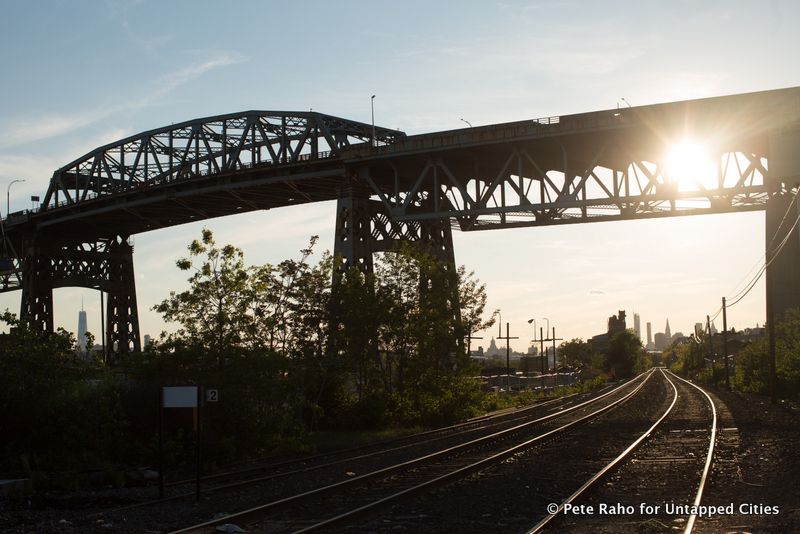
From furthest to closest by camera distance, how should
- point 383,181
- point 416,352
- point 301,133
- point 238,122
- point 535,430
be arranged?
point 238,122
point 301,133
point 383,181
point 416,352
point 535,430

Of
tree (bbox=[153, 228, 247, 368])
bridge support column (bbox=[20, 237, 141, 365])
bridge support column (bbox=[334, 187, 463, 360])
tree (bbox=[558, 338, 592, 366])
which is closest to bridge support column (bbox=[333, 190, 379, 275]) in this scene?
bridge support column (bbox=[334, 187, 463, 360])

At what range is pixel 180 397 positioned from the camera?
52.9 ft

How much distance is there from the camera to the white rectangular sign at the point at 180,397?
52.5 ft

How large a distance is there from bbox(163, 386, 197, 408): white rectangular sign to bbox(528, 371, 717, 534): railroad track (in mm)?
6916

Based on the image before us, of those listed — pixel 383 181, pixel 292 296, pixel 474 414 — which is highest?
pixel 383 181

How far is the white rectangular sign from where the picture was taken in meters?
16.0

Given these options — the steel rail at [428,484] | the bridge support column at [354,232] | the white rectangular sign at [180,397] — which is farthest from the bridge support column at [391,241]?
the white rectangular sign at [180,397]

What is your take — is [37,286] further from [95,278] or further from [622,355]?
[622,355]

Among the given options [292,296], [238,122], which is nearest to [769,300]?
[292,296]

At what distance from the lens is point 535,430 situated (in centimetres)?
2883

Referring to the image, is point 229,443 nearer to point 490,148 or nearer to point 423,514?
point 423,514

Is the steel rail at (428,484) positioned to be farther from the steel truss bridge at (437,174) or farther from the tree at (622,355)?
the tree at (622,355)

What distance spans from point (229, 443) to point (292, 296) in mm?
9751

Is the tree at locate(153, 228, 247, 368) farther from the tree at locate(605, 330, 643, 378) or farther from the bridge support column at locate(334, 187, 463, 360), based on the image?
the tree at locate(605, 330, 643, 378)
